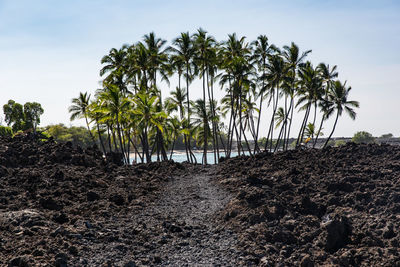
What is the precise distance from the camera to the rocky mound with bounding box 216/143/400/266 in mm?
11812

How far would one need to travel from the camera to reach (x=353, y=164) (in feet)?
74.9

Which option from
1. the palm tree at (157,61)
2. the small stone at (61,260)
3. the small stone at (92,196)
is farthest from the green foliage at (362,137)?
the small stone at (61,260)

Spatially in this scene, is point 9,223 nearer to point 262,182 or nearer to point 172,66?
point 262,182

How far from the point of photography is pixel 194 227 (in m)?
15.8

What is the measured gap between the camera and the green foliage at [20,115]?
64562 mm

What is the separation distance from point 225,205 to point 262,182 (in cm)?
359

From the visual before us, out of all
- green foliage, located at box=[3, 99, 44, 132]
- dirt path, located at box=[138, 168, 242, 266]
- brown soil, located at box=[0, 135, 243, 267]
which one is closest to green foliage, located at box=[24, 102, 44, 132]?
green foliage, located at box=[3, 99, 44, 132]

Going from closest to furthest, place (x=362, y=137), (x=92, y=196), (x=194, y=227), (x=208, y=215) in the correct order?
(x=194, y=227)
(x=208, y=215)
(x=92, y=196)
(x=362, y=137)

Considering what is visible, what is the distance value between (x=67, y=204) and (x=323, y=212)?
11.0 meters

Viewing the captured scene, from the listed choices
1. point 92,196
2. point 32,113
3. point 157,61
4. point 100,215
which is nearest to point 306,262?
point 100,215

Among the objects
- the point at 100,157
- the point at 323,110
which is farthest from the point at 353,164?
the point at 323,110

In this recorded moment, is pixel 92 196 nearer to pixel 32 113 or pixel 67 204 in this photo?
pixel 67 204

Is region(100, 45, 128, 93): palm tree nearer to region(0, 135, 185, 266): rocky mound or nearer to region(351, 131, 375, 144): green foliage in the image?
region(0, 135, 185, 266): rocky mound

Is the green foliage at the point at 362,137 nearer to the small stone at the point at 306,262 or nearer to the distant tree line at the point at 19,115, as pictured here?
the distant tree line at the point at 19,115
